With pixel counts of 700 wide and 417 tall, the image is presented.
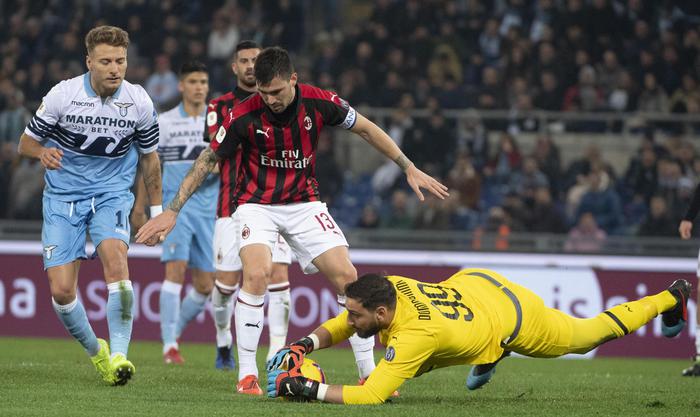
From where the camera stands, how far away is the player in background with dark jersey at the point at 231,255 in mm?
9797

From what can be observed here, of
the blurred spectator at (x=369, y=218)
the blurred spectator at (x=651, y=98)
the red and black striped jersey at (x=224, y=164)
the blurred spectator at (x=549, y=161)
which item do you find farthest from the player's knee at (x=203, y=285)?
the blurred spectator at (x=651, y=98)

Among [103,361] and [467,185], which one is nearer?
[103,361]

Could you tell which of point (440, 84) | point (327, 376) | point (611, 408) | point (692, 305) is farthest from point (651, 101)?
point (611, 408)

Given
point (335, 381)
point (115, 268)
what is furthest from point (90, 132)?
Result: point (335, 381)

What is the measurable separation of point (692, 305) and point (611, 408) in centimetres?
684

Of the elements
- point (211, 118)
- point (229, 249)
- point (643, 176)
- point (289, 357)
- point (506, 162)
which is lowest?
point (289, 357)

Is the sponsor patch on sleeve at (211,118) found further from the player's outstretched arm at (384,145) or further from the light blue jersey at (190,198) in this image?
the player's outstretched arm at (384,145)

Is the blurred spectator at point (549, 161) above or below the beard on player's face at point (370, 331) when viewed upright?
above

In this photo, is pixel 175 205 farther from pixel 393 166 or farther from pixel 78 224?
pixel 393 166

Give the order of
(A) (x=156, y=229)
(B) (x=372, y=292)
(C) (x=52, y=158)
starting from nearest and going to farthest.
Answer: (B) (x=372, y=292), (A) (x=156, y=229), (C) (x=52, y=158)

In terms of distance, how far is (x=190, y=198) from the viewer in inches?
447

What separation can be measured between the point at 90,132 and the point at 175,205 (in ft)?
3.16

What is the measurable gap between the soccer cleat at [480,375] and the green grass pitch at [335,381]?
0.28 ft

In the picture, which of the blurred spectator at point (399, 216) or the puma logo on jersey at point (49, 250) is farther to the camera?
the blurred spectator at point (399, 216)
